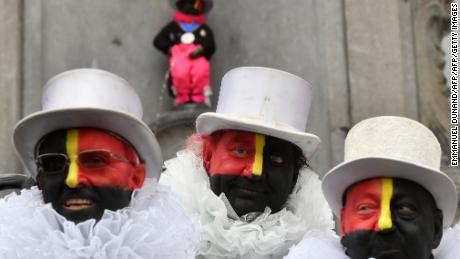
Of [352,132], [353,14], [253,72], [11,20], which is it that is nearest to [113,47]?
[11,20]

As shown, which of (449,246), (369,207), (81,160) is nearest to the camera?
(81,160)

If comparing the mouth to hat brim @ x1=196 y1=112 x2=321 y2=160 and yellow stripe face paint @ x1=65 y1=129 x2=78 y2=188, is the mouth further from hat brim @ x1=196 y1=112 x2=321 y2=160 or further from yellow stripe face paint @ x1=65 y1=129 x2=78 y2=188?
hat brim @ x1=196 y1=112 x2=321 y2=160

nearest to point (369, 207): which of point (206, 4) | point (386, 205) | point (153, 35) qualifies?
point (386, 205)

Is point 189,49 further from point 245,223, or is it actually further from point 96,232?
point 96,232

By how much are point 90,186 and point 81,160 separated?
9 centimetres

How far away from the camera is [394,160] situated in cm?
362

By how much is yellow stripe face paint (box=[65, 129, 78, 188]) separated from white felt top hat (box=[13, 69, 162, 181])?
0.03 meters

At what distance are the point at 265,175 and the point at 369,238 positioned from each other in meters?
0.81

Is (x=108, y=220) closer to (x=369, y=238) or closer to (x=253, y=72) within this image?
(x=369, y=238)

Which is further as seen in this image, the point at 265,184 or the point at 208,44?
the point at 208,44

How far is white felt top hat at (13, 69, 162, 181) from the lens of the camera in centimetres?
354

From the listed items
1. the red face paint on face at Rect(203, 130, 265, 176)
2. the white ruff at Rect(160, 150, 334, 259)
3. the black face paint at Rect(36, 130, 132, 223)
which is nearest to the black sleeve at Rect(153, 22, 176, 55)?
the white ruff at Rect(160, 150, 334, 259)

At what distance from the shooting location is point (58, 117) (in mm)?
3545

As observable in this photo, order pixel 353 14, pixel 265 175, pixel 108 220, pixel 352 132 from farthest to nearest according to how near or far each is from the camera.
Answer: pixel 353 14
pixel 265 175
pixel 352 132
pixel 108 220
